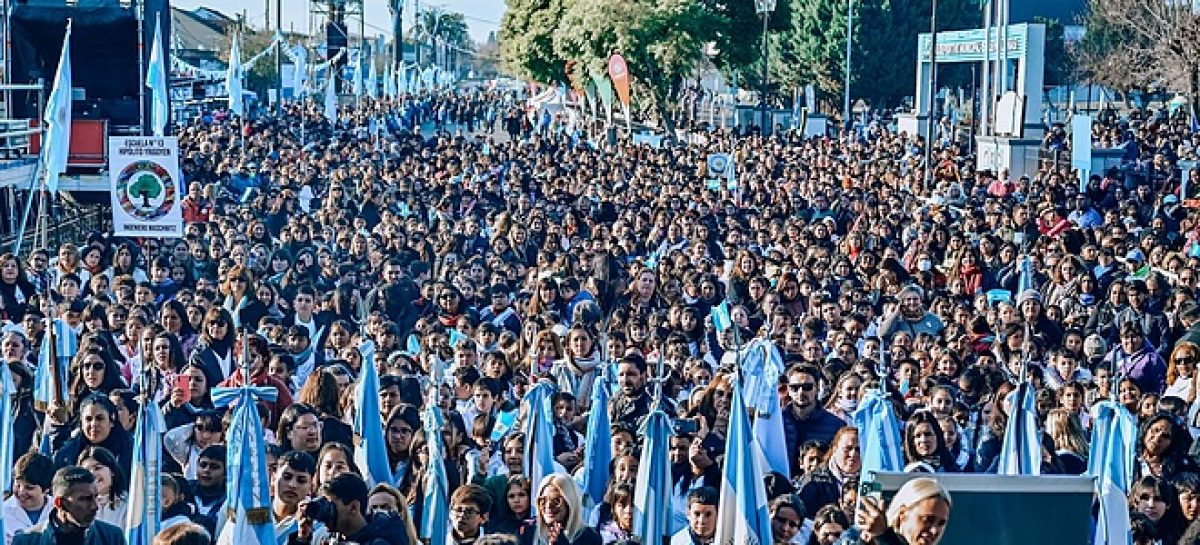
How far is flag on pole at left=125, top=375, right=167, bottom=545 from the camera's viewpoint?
8102 mm

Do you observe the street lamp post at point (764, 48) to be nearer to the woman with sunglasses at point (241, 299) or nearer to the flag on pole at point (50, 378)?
Result: the woman with sunglasses at point (241, 299)

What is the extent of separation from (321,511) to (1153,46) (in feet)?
153

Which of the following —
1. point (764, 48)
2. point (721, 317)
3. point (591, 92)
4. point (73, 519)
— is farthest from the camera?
point (591, 92)

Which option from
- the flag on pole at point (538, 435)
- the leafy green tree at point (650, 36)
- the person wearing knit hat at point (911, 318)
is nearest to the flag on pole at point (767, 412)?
the flag on pole at point (538, 435)

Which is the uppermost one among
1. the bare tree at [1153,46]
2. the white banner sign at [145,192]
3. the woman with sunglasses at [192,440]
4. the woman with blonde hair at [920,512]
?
the bare tree at [1153,46]

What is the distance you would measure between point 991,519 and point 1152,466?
11.0 feet

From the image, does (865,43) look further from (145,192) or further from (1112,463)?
(1112,463)

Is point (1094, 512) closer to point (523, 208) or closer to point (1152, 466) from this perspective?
point (1152, 466)

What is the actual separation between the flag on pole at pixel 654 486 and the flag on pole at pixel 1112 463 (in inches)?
68.4

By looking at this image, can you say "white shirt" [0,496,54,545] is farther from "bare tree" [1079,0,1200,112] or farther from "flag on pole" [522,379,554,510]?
"bare tree" [1079,0,1200,112]

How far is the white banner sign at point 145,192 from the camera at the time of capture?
16.7 m

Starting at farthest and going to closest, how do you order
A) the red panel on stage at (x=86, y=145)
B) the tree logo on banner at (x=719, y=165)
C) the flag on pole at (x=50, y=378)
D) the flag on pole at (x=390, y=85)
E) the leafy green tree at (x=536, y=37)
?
1. the flag on pole at (x=390, y=85)
2. the leafy green tree at (x=536, y=37)
3. the tree logo on banner at (x=719, y=165)
4. the red panel on stage at (x=86, y=145)
5. the flag on pole at (x=50, y=378)

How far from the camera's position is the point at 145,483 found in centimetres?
825

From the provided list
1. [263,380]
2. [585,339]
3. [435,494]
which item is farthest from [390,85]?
[435,494]
